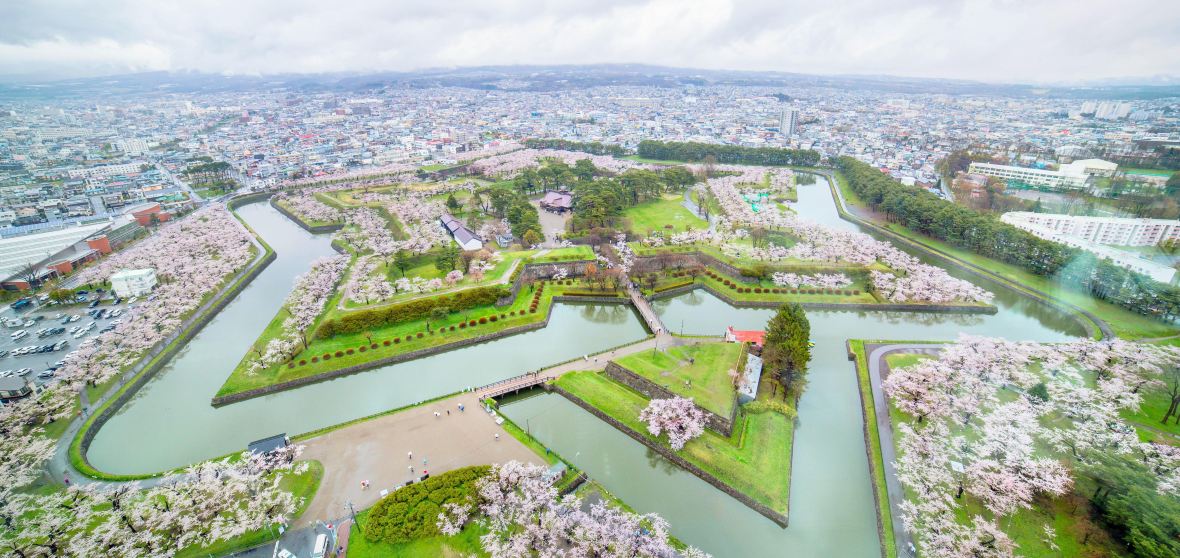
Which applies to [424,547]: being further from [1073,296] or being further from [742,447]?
[1073,296]

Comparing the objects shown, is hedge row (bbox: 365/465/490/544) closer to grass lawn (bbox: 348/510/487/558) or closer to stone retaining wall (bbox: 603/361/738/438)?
grass lawn (bbox: 348/510/487/558)

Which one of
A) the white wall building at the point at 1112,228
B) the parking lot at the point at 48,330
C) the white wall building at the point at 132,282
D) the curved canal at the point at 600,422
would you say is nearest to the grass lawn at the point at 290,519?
the curved canal at the point at 600,422

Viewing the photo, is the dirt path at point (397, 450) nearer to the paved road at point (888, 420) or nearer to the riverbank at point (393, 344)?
the riverbank at point (393, 344)

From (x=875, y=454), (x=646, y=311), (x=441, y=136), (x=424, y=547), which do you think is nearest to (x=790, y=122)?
(x=441, y=136)

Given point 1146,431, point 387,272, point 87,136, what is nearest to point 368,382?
point 387,272

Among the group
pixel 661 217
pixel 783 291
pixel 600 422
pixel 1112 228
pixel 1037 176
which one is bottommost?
pixel 600 422

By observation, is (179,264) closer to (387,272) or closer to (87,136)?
(387,272)
